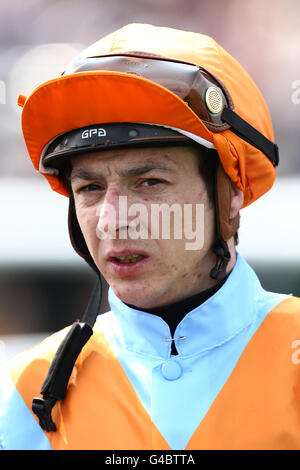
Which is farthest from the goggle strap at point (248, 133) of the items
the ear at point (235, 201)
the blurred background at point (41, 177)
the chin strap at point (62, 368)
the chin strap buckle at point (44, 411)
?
the blurred background at point (41, 177)

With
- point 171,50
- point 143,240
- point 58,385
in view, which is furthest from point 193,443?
point 171,50

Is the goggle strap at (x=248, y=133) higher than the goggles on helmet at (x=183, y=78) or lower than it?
lower

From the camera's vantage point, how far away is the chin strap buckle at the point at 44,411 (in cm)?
166

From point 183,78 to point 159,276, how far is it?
591 millimetres

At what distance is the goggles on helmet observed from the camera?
1.67m

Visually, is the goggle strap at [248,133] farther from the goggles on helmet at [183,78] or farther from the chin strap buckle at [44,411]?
the chin strap buckle at [44,411]

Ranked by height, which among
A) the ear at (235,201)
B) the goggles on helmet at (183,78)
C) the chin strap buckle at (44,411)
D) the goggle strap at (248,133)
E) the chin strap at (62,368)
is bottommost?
the chin strap buckle at (44,411)

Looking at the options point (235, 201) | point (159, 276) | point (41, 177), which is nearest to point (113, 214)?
point (159, 276)

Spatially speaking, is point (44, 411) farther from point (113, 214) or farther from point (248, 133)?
point (248, 133)

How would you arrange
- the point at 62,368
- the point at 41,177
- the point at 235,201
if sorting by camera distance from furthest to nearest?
the point at 41,177
the point at 235,201
the point at 62,368

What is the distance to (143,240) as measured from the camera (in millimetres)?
1643

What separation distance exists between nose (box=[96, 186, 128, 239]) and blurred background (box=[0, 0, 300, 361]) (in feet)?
5.62

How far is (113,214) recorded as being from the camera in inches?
64.0

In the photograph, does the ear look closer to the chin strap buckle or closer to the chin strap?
the chin strap
